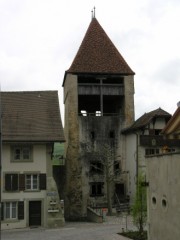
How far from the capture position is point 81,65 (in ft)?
154

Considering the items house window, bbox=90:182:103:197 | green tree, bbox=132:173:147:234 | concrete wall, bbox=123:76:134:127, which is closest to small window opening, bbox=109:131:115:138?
concrete wall, bbox=123:76:134:127

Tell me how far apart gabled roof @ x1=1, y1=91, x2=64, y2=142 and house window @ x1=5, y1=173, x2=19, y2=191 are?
2773mm

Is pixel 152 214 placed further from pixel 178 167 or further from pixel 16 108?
pixel 16 108

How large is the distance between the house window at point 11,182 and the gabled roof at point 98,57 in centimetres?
1552

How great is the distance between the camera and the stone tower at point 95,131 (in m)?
44.3

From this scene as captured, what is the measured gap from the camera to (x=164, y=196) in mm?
20469

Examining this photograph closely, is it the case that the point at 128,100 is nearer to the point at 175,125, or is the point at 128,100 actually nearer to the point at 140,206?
the point at 140,206

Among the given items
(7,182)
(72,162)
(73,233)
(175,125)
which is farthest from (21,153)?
(175,125)

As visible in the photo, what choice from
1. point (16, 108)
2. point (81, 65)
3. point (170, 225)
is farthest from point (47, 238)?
point (81, 65)

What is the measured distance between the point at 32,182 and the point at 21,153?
2449mm

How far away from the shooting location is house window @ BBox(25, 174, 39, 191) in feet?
113

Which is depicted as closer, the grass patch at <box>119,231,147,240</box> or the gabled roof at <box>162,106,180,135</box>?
the gabled roof at <box>162,106,180,135</box>

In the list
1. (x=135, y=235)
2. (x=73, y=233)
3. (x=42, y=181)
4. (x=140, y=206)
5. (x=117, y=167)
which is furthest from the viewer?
(x=117, y=167)

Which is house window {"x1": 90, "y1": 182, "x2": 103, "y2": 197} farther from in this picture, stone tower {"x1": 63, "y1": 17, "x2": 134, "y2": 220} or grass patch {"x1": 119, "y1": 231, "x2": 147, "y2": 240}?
grass patch {"x1": 119, "y1": 231, "x2": 147, "y2": 240}
